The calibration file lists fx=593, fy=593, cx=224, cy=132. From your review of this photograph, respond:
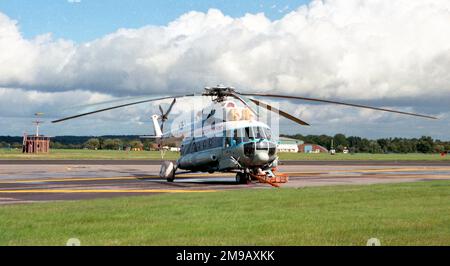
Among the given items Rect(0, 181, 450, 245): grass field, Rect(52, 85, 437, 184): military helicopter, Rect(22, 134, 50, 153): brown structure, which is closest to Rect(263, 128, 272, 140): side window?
Rect(52, 85, 437, 184): military helicopter

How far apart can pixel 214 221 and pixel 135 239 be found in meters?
2.96

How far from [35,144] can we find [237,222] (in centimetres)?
10029

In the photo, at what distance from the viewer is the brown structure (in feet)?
352

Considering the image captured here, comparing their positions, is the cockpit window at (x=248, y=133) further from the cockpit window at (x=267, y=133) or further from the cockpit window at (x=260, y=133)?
the cockpit window at (x=267, y=133)

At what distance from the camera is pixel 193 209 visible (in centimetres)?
1708

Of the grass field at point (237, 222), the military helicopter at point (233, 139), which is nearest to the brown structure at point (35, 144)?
the military helicopter at point (233, 139)

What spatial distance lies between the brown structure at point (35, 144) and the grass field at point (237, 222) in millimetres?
92051

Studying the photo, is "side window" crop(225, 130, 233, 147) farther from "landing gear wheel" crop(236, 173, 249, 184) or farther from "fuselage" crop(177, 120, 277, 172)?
"landing gear wheel" crop(236, 173, 249, 184)

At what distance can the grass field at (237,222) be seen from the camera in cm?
1183

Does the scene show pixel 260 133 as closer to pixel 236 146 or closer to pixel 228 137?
pixel 236 146

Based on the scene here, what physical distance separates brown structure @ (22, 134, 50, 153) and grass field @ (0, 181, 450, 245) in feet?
302

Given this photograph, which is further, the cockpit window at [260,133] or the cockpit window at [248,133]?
the cockpit window at [260,133]
